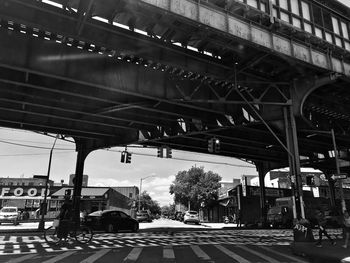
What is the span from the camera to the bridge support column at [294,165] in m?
16.0

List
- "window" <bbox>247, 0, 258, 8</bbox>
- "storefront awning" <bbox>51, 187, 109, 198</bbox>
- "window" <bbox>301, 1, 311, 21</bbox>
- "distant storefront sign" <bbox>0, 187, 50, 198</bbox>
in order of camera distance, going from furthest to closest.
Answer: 1. "distant storefront sign" <bbox>0, 187, 50, 198</bbox>
2. "storefront awning" <bbox>51, 187, 109, 198</bbox>
3. "window" <bbox>301, 1, 311, 21</bbox>
4. "window" <bbox>247, 0, 258, 8</bbox>

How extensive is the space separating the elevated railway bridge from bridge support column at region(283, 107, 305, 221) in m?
0.06

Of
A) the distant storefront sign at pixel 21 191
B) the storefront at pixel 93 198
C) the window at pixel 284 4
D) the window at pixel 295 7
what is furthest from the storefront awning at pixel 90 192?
the window at pixel 284 4

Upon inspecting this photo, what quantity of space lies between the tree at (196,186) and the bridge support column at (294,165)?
44.7 meters

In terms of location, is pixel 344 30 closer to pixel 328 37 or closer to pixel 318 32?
pixel 328 37

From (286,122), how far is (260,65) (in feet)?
11.7

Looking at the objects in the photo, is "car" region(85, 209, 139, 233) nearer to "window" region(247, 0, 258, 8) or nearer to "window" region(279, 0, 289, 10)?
"window" region(247, 0, 258, 8)

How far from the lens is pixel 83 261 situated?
9.81 meters

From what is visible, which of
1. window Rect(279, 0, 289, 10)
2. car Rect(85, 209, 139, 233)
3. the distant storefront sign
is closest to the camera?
window Rect(279, 0, 289, 10)

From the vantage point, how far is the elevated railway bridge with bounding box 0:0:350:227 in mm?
13401

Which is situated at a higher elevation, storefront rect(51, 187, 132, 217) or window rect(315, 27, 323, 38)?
window rect(315, 27, 323, 38)

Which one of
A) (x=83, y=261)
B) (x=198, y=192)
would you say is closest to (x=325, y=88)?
(x=83, y=261)

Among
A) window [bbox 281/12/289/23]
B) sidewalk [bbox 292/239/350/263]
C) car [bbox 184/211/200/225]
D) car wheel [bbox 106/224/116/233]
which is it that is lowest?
sidewalk [bbox 292/239/350/263]

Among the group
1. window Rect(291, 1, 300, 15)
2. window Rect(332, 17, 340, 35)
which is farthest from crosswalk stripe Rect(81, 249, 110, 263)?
window Rect(332, 17, 340, 35)
